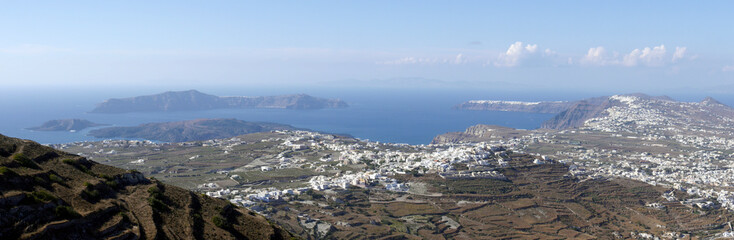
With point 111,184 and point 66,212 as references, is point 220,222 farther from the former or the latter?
point 66,212

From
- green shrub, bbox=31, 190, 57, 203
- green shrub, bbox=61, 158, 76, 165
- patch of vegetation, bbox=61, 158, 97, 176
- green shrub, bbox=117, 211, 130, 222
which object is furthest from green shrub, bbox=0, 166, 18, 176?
green shrub, bbox=61, 158, 76, 165

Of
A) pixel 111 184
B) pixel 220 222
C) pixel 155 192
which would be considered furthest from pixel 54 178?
pixel 220 222

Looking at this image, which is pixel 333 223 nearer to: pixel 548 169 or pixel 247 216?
pixel 247 216

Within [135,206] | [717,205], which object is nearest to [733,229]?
[717,205]

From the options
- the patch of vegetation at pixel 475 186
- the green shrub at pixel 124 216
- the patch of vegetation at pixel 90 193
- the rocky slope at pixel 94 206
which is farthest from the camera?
the patch of vegetation at pixel 475 186

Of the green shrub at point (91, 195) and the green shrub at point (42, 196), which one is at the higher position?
the green shrub at point (42, 196)

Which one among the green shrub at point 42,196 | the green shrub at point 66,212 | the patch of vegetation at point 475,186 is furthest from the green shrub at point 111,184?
the patch of vegetation at point 475,186

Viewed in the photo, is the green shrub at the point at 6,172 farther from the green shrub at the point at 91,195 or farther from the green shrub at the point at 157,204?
the green shrub at the point at 157,204
